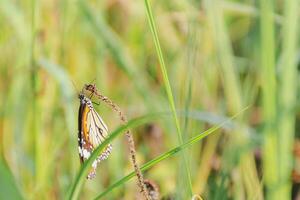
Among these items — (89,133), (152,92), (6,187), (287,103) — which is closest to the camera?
(6,187)

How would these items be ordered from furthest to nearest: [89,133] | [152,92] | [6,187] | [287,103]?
[152,92]
[287,103]
[89,133]
[6,187]

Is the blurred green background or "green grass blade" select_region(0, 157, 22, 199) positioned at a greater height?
the blurred green background

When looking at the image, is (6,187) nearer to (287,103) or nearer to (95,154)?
(95,154)

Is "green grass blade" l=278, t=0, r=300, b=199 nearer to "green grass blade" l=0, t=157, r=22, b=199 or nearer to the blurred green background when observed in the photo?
A: the blurred green background

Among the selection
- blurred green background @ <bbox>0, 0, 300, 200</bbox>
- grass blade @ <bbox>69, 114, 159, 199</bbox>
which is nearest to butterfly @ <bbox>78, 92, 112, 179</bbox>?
grass blade @ <bbox>69, 114, 159, 199</bbox>

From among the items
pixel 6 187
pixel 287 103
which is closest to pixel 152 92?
pixel 287 103

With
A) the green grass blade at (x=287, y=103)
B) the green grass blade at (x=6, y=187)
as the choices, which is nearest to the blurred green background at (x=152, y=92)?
the green grass blade at (x=287, y=103)

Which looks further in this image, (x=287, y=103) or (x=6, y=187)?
(x=287, y=103)

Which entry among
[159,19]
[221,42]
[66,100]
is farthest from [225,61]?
[159,19]
